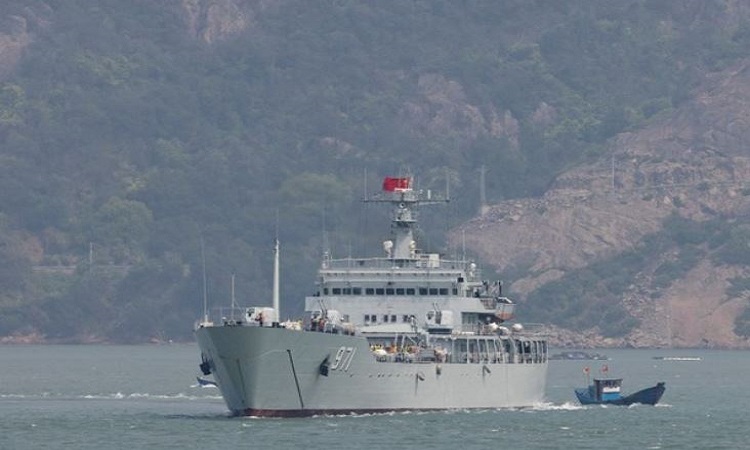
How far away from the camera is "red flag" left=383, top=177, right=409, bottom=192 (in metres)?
147

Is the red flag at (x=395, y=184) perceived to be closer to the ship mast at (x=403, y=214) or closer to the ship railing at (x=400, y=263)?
the ship mast at (x=403, y=214)

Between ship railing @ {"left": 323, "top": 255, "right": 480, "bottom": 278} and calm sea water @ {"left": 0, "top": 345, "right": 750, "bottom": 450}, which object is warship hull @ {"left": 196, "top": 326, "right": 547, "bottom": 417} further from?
ship railing @ {"left": 323, "top": 255, "right": 480, "bottom": 278}

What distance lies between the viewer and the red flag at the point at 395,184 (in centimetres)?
14712

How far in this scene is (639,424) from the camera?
14175 centimetres

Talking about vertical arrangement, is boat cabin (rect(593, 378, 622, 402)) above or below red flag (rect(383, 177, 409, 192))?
below

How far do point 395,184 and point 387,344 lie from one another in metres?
13.7

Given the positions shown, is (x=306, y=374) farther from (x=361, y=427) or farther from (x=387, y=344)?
(x=387, y=344)

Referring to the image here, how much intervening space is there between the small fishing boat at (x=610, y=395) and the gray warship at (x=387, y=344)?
20.4 ft

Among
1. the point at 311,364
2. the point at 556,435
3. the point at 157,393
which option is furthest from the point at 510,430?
the point at 157,393

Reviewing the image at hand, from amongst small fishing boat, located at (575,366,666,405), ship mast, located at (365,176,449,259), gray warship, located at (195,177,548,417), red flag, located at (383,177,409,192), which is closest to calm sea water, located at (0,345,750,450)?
gray warship, located at (195,177,548,417)

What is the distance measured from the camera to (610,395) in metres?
160

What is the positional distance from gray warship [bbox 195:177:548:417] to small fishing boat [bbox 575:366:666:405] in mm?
6208

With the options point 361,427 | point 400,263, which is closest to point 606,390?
point 400,263

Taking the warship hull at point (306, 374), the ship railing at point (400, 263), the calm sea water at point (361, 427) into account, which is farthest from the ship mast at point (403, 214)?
the warship hull at point (306, 374)
